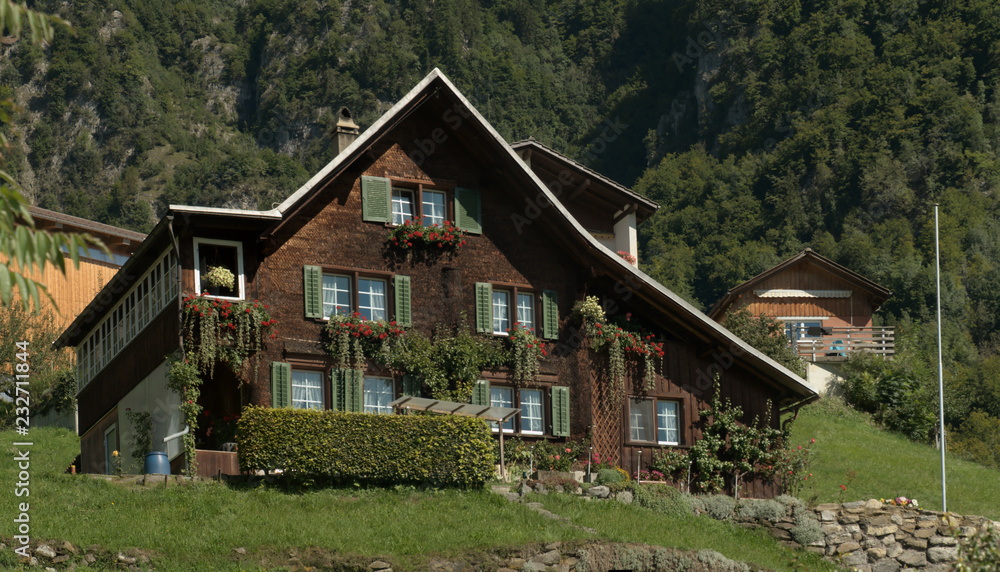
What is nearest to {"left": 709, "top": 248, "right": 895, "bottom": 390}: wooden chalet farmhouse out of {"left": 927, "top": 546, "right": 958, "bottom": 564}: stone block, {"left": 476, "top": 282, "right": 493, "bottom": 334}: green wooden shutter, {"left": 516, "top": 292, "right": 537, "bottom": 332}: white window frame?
{"left": 516, "top": 292, "right": 537, "bottom": 332}: white window frame

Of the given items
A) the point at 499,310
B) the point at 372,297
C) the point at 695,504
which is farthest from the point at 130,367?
the point at 695,504

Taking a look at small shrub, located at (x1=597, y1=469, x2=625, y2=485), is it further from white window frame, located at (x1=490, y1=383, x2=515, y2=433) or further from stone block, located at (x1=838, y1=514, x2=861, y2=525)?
stone block, located at (x1=838, y1=514, x2=861, y2=525)

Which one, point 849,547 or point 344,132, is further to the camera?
point 344,132

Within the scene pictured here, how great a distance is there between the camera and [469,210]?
2970 cm

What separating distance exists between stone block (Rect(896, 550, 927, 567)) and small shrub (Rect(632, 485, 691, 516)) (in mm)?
4457

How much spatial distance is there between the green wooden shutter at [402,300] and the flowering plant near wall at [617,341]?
402 cm

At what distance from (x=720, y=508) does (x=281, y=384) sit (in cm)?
949

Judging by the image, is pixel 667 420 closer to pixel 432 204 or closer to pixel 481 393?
pixel 481 393

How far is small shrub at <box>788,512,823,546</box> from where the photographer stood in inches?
1052

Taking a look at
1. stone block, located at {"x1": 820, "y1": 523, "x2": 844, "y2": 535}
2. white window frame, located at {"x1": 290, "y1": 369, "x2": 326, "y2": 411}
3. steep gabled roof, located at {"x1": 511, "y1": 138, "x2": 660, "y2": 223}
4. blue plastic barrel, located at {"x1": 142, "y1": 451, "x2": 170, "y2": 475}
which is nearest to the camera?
blue plastic barrel, located at {"x1": 142, "y1": 451, "x2": 170, "y2": 475}

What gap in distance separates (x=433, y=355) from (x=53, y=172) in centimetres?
8048

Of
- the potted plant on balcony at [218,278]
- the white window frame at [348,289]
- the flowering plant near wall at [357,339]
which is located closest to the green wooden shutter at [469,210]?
the white window frame at [348,289]

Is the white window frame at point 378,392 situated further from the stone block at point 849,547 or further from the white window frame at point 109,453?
the stone block at point 849,547

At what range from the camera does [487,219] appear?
29891 mm
